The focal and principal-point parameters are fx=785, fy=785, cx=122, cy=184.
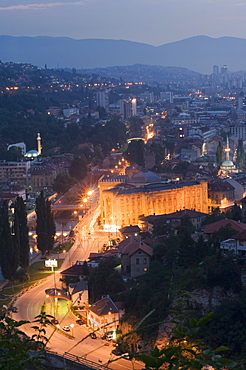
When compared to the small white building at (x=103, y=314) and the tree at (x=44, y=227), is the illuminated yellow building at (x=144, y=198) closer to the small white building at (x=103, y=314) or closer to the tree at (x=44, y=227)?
the tree at (x=44, y=227)

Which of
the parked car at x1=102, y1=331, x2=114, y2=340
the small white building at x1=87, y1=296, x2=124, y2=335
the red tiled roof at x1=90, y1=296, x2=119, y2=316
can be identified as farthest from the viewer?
the red tiled roof at x1=90, y1=296, x2=119, y2=316

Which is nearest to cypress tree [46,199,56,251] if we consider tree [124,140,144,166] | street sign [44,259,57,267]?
street sign [44,259,57,267]

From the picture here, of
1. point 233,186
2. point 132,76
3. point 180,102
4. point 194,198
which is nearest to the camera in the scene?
point 194,198

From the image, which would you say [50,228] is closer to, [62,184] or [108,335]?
[108,335]

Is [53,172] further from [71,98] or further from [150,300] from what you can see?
[71,98]

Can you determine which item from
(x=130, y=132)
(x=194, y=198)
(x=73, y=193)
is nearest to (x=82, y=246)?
(x=194, y=198)

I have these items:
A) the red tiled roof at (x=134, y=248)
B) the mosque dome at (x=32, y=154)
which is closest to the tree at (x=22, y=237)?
the red tiled roof at (x=134, y=248)

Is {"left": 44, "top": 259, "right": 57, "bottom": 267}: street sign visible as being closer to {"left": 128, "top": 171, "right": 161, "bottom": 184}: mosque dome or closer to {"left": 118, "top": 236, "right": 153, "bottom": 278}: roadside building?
{"left": 118, "top": 236, "right": 153, "bottom": 278}: roadside building
